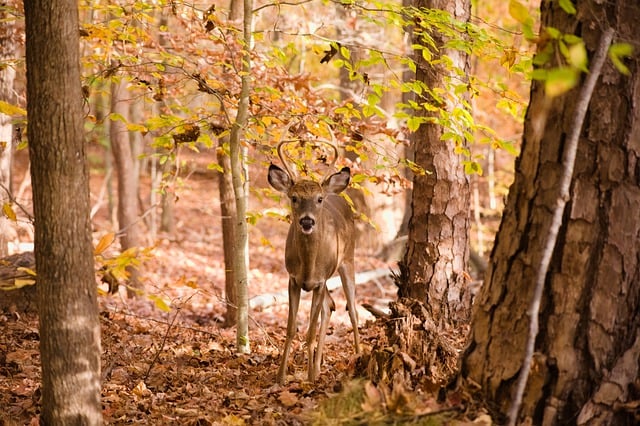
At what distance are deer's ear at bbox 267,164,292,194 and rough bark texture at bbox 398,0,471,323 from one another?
1.36m

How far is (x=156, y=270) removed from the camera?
15.1 m

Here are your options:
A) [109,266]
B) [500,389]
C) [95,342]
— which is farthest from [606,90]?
[109,266]

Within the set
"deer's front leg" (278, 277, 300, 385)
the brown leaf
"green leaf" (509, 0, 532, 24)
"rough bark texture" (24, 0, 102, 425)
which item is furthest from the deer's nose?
"green leaf" (509, 0, 532, 24)

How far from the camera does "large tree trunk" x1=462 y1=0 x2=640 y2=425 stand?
3154 millimetres

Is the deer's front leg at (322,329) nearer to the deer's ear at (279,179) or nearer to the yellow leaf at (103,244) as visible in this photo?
the deer's ear at (279,179)

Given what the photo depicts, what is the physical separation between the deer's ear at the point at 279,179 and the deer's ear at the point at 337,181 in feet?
1.16

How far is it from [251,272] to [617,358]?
487 inches

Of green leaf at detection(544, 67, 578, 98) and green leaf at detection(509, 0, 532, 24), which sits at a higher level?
green leaf at detection(509, 0, 532, 24)

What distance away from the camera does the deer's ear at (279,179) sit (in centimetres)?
648

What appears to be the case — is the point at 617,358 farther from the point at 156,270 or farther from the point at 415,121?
the point at 156,270

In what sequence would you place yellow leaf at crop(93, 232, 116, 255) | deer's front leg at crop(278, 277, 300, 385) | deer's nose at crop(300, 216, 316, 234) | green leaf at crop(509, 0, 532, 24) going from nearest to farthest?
1. green leaf at crop(509, 0, 532, 24)
2. yellow leaf at crop(93, 232, 116, 255)
3. deer's front leg at crop(278, 277, 300, 385)
4. deer's nose at crop(300, 216, 316, 234)

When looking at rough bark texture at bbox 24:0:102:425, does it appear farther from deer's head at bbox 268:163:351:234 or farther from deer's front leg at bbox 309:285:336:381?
deer's head at bbox 268:163:351:234

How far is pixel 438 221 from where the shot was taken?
6.93 m

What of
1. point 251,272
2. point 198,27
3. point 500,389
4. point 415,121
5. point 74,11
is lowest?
point 251,272
